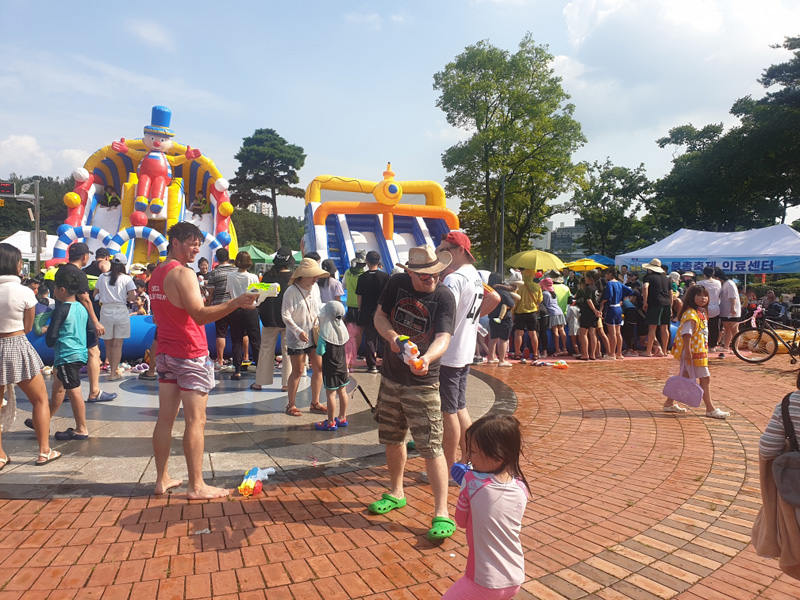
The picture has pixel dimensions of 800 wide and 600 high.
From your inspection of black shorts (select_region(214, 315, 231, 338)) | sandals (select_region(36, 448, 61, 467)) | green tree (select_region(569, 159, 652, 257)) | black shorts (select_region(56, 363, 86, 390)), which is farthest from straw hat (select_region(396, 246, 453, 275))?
green tree (select_region(569, 159, 652, 257))

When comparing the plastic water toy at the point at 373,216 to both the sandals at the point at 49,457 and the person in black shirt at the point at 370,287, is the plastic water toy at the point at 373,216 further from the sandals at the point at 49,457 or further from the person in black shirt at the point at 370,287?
the sandals at the point at 49,457

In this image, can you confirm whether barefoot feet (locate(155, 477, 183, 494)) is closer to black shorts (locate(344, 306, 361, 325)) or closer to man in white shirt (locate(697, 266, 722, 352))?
black shorts (locate(344, 306, 361, 325))

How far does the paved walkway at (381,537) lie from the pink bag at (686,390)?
77cm

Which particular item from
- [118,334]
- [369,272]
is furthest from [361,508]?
[118,334]

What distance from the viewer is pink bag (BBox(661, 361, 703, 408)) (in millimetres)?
5625

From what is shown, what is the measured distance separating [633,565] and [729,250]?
58.1 feet

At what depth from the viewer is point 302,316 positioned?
5.43 metres

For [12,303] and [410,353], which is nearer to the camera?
[410,353]

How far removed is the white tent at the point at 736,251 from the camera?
15.9 m

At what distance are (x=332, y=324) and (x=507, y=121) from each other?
1152 inches

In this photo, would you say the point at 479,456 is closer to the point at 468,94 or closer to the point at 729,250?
the point at 729,250

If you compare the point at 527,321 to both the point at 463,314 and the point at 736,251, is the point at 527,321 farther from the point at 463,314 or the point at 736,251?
the point at 736,251

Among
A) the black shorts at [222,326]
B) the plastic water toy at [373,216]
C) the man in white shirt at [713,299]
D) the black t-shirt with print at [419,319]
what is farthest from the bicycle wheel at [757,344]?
the black shorts at [222,326]

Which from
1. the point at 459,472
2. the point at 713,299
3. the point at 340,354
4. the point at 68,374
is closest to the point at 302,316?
the point at 340,354
